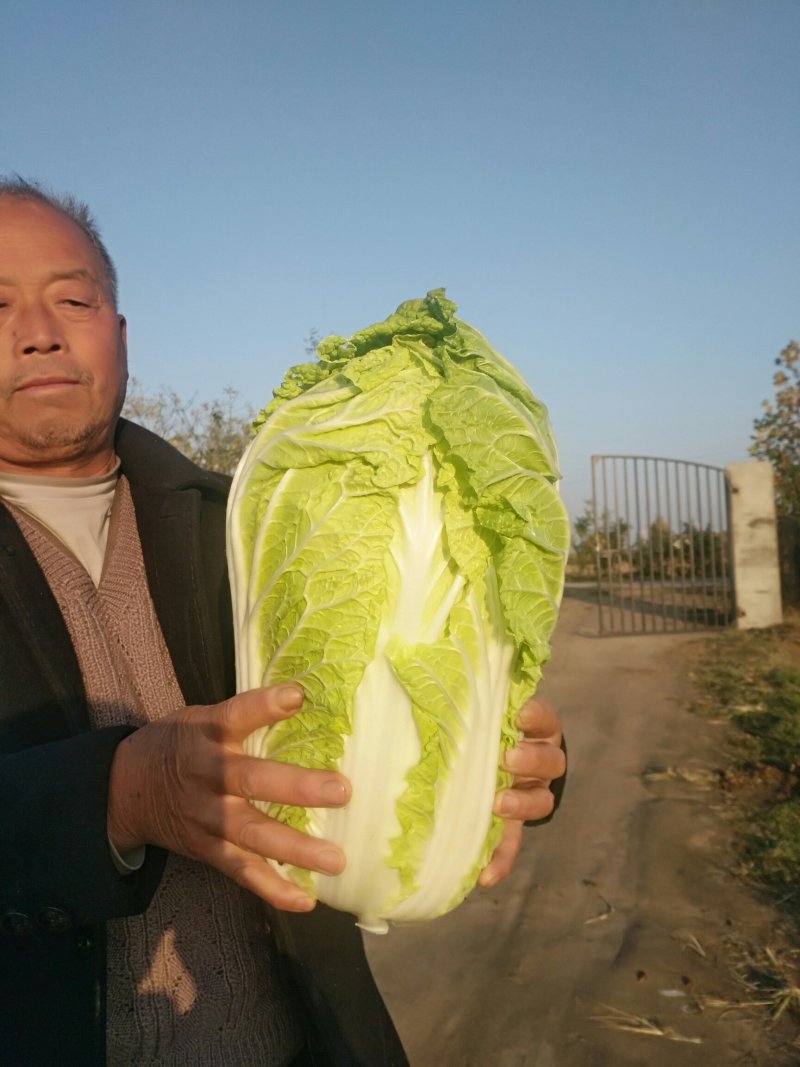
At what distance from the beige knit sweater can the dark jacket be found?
0.31 feet

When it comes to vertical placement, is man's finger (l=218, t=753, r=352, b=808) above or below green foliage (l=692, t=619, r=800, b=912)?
above

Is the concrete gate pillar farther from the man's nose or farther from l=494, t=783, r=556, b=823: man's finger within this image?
the man's nose

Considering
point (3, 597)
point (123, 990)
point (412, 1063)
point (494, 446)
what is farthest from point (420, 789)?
point (412, 1063)

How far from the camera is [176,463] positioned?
276 centimetres

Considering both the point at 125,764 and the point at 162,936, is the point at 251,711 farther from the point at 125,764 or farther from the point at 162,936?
the point at 162,936

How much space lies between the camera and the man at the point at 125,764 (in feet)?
5.69

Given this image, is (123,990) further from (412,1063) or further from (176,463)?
(412,1063)

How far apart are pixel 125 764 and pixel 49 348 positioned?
56.5 inches

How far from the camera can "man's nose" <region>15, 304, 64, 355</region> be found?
2.43m

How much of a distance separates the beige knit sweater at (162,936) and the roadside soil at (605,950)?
2162mm

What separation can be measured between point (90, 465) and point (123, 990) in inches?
66.5

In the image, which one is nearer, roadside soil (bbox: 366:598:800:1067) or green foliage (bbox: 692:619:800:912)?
roadside soil (bbox: 366:598:800:1067)

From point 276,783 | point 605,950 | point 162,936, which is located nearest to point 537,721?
point 276,783

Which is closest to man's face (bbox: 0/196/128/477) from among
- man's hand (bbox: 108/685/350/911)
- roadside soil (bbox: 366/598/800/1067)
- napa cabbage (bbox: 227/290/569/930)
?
napa cabbage (bbox: 227/290/569/930)
